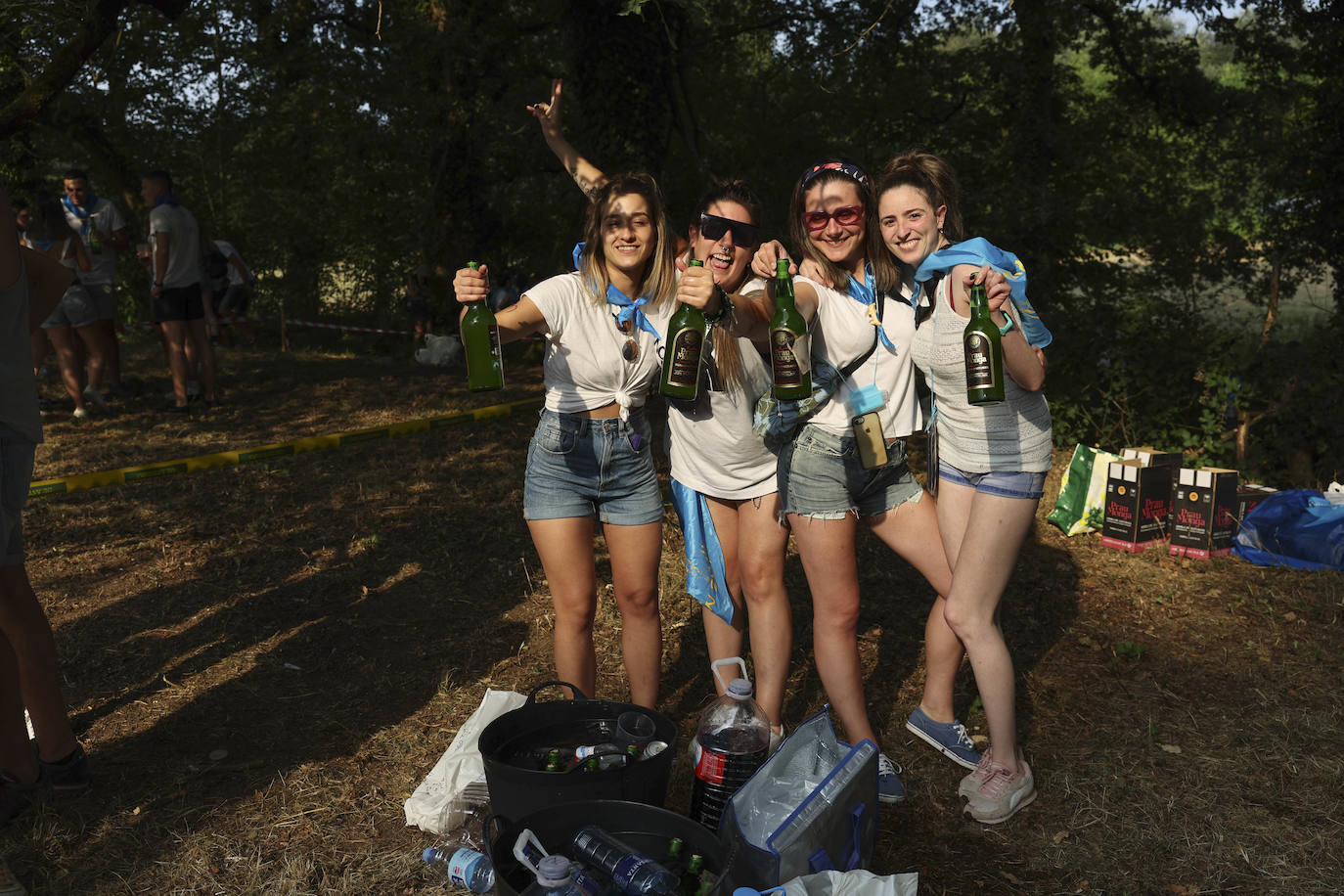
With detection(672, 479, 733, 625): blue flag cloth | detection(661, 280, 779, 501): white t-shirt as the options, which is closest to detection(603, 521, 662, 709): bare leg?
detection(672, 479, 733, 625): blue flag cloth

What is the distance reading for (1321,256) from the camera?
10.1 meters

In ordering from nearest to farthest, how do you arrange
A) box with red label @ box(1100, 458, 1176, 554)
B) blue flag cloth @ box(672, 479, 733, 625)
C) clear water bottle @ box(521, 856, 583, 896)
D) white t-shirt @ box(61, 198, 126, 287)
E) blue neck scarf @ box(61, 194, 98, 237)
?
clear water bottle @ box(521, 856, 583, 896), blue flag cloth @ box(672, 479, 733, 625), box with red label @ box(1100, 458, 1176, 554), white t-shirt @ box(61, 198, 126, 287), blue neck scarf @ box(61, 194, 98, 237)

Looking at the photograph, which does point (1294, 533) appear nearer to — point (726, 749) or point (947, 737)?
point (947, 737)

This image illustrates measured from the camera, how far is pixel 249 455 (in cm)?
660

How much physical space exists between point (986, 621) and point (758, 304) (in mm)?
1271

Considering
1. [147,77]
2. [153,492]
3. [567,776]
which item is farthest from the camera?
[147,77]

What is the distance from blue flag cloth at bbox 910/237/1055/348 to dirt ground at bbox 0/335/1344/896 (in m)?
1.63

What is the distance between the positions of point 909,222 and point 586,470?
4.18 feet

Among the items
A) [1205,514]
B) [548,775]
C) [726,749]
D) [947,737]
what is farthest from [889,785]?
[1205,514]

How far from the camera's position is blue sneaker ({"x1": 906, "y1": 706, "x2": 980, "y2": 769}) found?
3.65 m

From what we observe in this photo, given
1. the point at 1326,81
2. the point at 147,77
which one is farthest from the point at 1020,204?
the point at 147,77

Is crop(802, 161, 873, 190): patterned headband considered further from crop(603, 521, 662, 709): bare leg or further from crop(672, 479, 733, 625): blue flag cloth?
crop(603, 521, 662, 709): bare leg

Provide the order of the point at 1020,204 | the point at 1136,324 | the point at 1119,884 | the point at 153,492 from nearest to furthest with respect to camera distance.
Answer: the point at 1119,884
the point at 153,492
the point at 1136,324
the point at 1020,204

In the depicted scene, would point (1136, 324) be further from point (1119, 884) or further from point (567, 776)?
point (567, 776)
